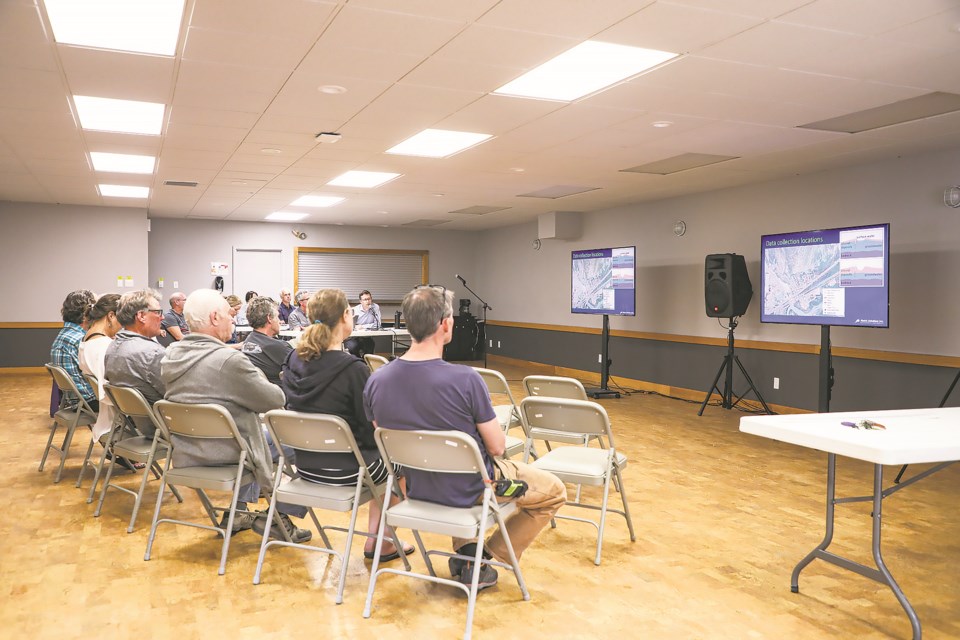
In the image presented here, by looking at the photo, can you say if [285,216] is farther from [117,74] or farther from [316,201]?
[117,74]

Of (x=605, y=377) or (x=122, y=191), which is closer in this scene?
(x=122, y=191)

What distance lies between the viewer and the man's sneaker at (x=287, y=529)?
3.82 m

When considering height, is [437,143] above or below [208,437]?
above

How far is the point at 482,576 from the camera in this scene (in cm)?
324

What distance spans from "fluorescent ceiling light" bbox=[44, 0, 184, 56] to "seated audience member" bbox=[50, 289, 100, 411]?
238 centimetres

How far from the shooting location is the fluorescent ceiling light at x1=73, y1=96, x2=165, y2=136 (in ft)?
16.5

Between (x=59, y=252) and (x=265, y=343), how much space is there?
865cm

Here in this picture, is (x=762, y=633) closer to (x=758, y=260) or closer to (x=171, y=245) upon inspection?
(x=758, y=260)

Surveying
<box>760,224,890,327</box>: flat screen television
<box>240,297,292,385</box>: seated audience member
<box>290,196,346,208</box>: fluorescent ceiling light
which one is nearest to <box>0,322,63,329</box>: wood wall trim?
<box>290,196,346,208</box>: fluorescent ceiling light

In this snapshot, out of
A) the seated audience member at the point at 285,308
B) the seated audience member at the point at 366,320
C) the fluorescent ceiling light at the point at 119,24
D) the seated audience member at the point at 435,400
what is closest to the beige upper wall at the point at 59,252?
the seated audience member at the point at 285,308

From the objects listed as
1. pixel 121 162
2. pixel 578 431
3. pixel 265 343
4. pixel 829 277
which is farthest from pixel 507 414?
pixel 121 162

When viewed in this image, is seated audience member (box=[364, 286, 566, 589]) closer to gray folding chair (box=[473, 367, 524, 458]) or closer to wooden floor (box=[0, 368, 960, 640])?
wooden floor (box=[0, 368, 960, 640])

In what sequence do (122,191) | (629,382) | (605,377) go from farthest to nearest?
(629,382) < (605,377) < (122,191)

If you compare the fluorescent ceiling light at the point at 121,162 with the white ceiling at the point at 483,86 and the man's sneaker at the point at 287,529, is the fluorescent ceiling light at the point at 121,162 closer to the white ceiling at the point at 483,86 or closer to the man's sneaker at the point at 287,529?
the white ceiling at the point at 483,86
